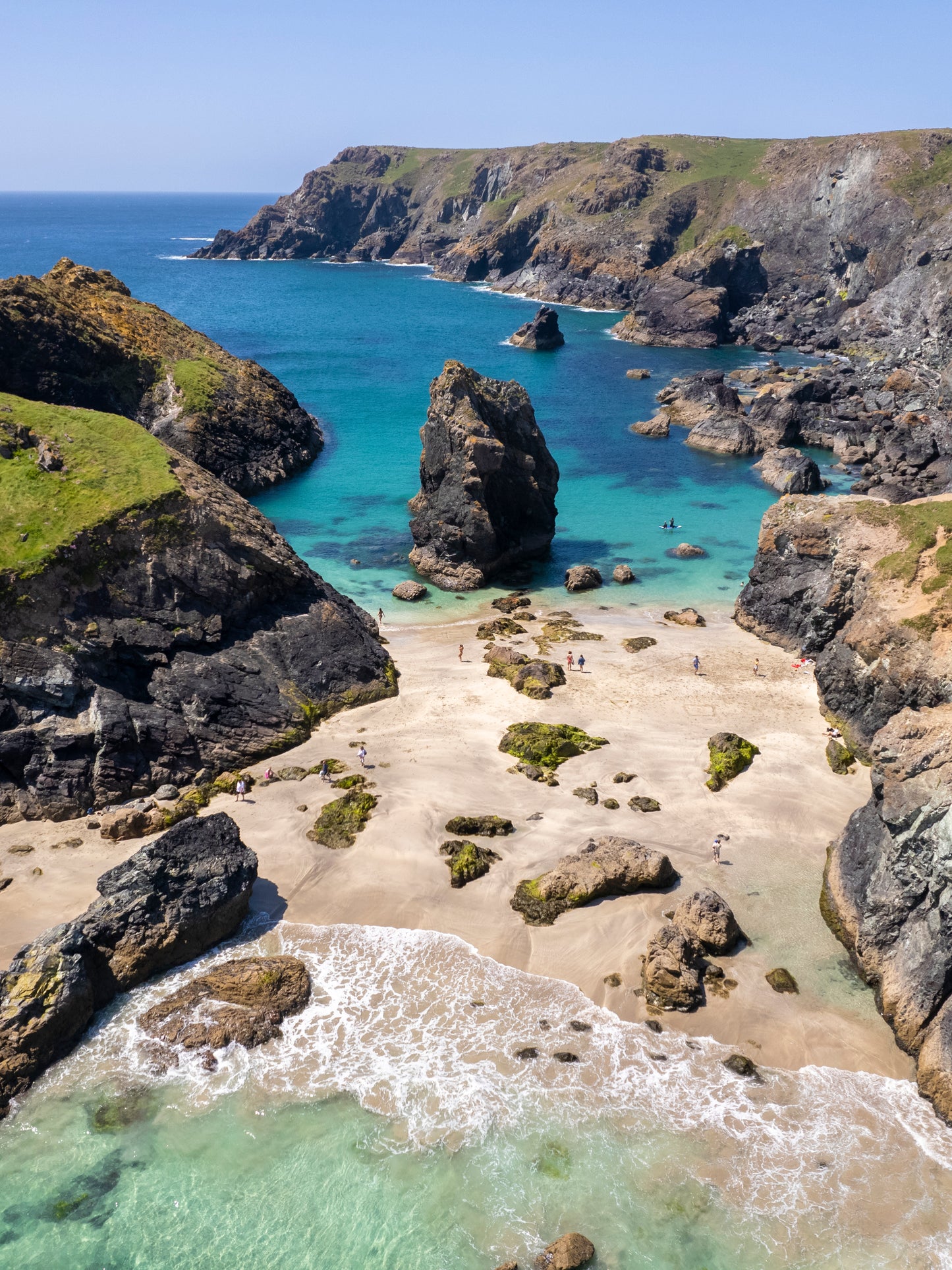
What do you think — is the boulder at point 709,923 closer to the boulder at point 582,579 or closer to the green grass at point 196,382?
the boulder at point 582,579

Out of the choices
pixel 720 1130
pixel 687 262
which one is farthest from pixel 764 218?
pixel 720 1130

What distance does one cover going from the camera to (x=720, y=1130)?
20.7m

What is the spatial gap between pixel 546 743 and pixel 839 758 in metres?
11.7

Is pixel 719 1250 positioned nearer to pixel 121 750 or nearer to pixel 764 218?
pixel 121 750

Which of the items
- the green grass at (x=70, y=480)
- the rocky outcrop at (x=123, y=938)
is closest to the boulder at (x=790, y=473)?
the green grass at (x=70, y=480)

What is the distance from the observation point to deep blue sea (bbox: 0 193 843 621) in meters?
58.4

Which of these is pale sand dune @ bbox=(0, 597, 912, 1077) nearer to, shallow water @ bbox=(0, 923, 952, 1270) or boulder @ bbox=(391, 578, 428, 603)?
shallow water @ bbox=(0, 923, 952, 1270)

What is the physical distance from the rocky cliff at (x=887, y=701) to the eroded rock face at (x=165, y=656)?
2098cm

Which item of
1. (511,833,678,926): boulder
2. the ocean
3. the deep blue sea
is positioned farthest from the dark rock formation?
the ocean

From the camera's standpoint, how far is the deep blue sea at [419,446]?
2299 inches

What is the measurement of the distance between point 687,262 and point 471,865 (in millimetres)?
147783

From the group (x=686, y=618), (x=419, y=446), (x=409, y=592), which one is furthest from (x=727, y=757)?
(x=419, y=446)

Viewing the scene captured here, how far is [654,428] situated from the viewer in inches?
3570

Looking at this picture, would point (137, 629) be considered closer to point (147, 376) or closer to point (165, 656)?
point (165, 656)
